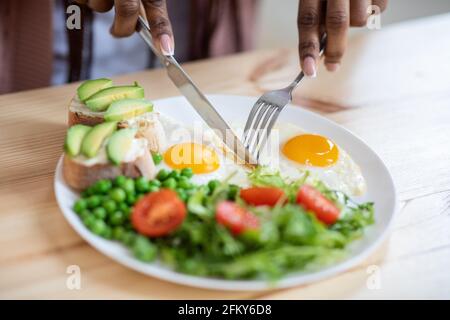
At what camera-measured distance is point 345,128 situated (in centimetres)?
289

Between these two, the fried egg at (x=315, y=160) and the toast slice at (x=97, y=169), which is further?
the fried egg at (x=315, y=160)

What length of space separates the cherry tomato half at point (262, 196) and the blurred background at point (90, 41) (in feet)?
6.45

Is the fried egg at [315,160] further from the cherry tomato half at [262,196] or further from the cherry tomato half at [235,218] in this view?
the cherry tomato half at [235,218]

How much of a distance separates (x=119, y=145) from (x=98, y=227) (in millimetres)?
389

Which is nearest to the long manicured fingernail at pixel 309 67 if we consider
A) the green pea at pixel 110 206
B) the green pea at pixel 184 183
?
the green pea at pixel 184 183

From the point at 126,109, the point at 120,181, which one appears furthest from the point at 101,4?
the point at 120,181

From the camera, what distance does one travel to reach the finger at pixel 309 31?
2.74 metres

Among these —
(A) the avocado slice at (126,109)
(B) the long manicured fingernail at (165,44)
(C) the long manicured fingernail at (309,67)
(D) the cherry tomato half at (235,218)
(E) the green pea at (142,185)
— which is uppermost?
(B) the long manicured fingernail at (165,44)

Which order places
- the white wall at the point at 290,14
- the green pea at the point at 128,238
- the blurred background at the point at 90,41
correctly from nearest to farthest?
the green pea at the point at 128,238
the blurred background at the point at 90,41
the white wall at the point at 290,14

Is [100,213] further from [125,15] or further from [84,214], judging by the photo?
[125,15]

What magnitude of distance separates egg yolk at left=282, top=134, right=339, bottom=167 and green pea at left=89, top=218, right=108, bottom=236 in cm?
98

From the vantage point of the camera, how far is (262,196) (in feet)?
6.88

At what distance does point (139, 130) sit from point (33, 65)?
157cm

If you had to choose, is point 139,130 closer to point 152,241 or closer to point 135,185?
point 135,185
